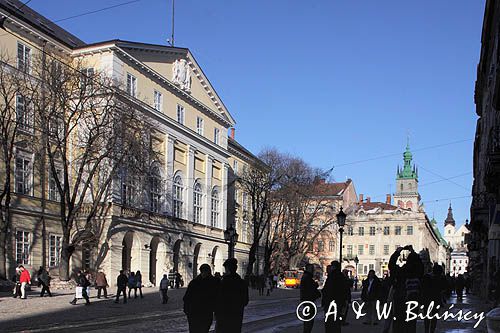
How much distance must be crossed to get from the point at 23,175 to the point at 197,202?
21.4m

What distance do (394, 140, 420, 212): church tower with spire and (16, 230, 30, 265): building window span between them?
387ft

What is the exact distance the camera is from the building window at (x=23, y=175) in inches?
1667

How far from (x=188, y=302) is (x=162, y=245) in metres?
46.0

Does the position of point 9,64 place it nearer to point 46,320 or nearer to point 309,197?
point 46,320

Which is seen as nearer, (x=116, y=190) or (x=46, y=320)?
(x=46, y=320)

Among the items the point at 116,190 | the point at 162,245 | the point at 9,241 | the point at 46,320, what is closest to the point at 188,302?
the point at 46,320

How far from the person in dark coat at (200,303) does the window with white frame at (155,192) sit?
43.5 m

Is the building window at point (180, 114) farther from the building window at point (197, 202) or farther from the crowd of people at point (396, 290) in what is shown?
the crowd of people at point (396, 290)

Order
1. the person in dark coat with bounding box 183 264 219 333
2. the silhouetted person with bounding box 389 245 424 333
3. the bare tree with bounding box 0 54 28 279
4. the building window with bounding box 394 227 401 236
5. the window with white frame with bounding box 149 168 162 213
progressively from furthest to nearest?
the building window with bounding box 394 227 401 236
the window with white frame with bounding box 149 168 162 213
the bare tree with bounding box 0 54 28 279
the silhouetted person with bounding box 389 245 424 333
the person in dark coat with bounding box 183 264 219 333

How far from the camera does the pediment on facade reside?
172 ft

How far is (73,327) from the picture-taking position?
1839 cm

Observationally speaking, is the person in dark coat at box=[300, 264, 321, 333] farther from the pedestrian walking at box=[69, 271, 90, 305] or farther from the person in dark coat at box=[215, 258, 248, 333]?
the pedestrian walking at box=[69, 271, 90, 305]

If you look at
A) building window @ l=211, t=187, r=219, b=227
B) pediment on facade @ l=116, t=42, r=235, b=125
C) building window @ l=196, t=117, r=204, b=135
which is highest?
pediment on facade @ l=116, t=42, r=235, b=125

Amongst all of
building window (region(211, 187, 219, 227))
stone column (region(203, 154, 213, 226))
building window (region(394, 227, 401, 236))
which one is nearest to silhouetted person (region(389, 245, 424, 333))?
stone column (region(203, 154, 213, 226))
